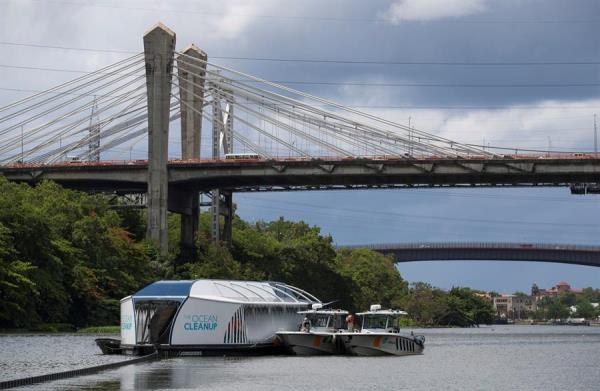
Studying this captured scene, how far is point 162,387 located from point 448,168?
97.6 metres

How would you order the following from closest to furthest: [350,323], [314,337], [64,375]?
[64,375]
[314,337]
[350,323]

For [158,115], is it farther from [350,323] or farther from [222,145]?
[350,323]

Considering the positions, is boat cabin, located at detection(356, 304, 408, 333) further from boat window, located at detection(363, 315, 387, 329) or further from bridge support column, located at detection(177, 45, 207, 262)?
bridge support column, located at detection(177, 45, 207, 262)

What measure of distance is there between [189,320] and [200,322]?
79 cm

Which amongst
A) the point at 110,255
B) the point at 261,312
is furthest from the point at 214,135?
the point at 261,312

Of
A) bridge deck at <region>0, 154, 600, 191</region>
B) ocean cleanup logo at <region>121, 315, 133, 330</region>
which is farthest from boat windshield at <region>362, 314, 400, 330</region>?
bridge deck at <region>0, 154, 600, 191</region>

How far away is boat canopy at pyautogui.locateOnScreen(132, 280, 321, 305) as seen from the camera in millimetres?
75812

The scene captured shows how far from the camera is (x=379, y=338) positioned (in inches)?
3159

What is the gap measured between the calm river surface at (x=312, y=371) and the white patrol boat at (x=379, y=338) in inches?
68.7

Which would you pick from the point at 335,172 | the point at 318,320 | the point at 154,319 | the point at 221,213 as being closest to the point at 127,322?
the point at 154,319

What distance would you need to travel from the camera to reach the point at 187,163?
14950 centimetres

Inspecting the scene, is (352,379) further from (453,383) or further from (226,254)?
(226,254)

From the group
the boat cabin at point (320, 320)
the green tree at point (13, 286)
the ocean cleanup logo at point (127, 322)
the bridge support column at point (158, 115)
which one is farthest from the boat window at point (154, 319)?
the bridge support column at point (158, 115)

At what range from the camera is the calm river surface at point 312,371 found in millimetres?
52688
